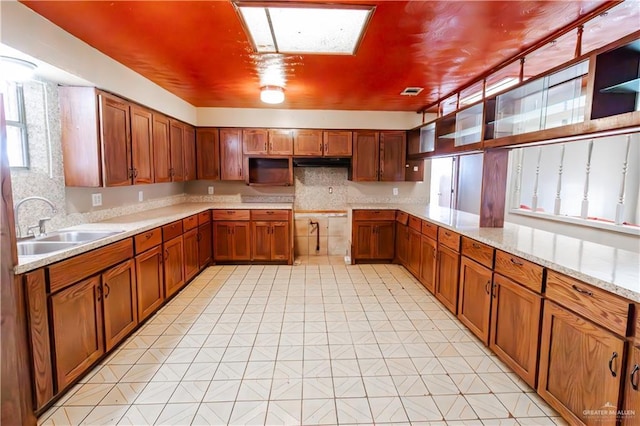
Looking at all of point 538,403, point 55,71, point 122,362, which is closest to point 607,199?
point 538,403

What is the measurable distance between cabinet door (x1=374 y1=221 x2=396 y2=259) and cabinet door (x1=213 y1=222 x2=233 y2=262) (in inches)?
87.4

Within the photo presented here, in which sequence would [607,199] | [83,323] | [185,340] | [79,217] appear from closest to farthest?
[83,323] < [185,340] < [79,217] < [607,199]

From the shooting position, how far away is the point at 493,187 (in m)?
2.92

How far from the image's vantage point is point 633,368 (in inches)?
52.7

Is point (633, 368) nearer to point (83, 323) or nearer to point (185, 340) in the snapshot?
point (185, 340)

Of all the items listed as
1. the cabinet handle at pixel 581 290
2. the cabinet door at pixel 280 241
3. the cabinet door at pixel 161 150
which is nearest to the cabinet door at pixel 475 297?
the cabinet handle at pixel 581 290

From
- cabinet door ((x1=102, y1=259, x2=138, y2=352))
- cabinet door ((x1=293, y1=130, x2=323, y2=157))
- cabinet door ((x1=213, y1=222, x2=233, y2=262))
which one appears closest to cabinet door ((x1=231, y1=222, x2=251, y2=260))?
cabinet door ((x1=213, y1=222, x2=233, y2=262))

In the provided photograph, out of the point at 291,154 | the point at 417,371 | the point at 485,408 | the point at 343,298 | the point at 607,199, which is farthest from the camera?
the point at 291,154

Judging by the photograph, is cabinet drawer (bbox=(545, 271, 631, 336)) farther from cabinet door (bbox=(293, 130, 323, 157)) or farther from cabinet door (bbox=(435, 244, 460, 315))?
cabinet door (bbox=(293, 130, 323, 157))

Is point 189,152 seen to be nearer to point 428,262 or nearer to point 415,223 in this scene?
point 415,223

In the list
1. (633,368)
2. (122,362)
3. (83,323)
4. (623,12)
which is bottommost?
(122,362)

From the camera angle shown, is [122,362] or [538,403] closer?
[538,403]

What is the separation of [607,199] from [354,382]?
4.25 meters

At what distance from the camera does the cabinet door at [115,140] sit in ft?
8.98
